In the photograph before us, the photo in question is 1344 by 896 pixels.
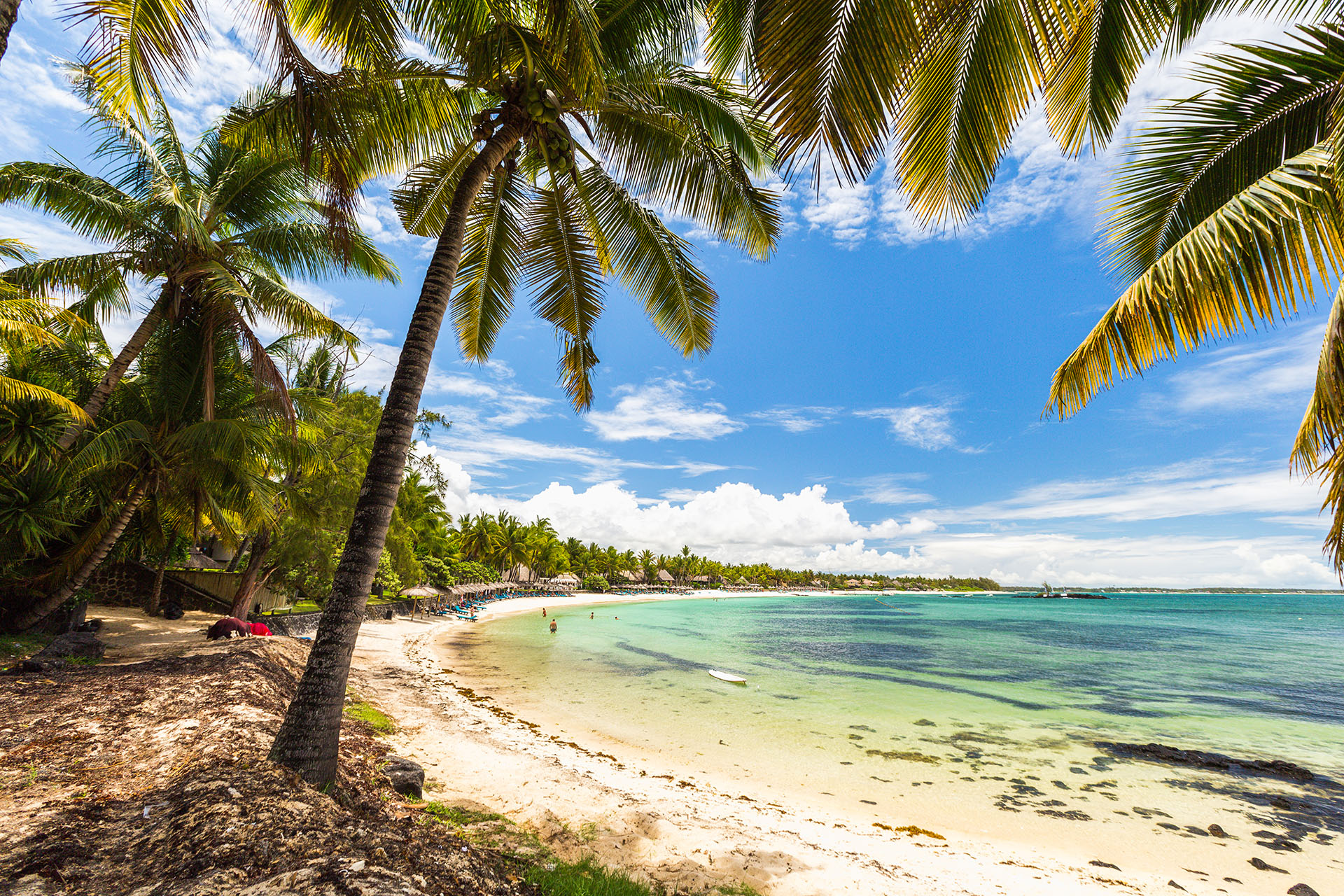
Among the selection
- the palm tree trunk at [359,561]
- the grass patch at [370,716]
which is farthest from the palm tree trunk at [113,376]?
the palm tree trunk at [359,561]

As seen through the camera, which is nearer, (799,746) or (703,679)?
(799,746)

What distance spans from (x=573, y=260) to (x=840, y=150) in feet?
17.2

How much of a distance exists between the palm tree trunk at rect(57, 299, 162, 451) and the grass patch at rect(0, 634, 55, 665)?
9.91ft

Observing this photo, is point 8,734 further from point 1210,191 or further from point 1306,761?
point 1306,761

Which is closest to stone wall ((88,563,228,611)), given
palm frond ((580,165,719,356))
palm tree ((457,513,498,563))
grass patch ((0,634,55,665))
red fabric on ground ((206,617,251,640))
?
grass patch ((0,634,55,665))

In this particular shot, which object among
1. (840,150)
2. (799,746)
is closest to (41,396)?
(840,150)

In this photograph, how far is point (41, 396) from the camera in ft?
22.5

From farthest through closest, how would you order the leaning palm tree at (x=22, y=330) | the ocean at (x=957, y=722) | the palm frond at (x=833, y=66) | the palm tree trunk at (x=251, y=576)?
the palm tree trunk at (x=251, y=576), the ocean at (x=957, y=722), the leaning palm tree at (x=22, y=330), the palm frond at (x=833, y=66)

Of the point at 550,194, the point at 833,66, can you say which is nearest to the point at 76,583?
the point at 550,194

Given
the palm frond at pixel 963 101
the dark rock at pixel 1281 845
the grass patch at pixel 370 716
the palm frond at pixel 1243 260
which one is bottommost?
the dark rock at pixel 1281 845

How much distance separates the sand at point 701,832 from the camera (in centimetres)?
544

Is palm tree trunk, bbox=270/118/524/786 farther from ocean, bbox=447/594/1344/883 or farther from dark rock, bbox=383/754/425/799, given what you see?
ocean, bbox=447/594/1344/883

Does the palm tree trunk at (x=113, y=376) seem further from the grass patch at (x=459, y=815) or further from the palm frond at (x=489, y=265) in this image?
→ the grass patch at (x=459, y=815)

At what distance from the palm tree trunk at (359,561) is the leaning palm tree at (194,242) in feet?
15.0
